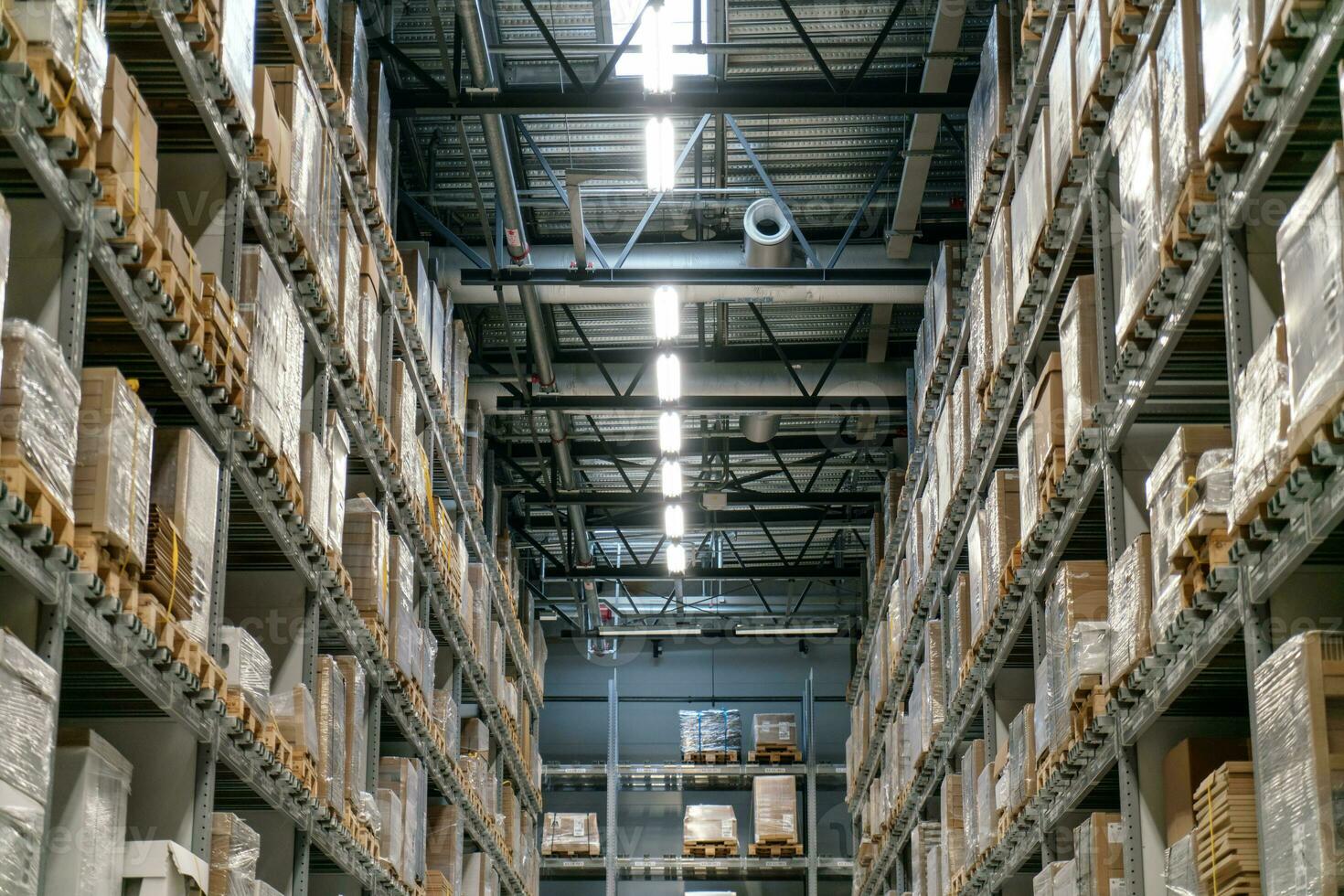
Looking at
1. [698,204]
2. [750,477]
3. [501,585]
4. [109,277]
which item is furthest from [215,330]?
[750,477]

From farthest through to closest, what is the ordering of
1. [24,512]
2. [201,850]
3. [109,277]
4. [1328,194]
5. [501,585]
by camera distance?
[501,585], [201,850], [109,277], [24,512], [1328,194]

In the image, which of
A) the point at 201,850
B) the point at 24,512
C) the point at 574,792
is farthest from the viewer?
the point at 574,792

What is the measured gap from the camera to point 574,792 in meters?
27.8

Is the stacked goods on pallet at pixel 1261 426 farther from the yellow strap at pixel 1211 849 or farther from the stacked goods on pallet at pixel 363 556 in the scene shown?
the stacked goods on pallet at pixel 363 556

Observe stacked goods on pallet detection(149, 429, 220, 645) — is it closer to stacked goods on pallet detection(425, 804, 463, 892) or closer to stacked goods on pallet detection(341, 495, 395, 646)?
stacked goods on pallet detection(341, 495, 395, 646)

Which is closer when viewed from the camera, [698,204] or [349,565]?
[349,565]

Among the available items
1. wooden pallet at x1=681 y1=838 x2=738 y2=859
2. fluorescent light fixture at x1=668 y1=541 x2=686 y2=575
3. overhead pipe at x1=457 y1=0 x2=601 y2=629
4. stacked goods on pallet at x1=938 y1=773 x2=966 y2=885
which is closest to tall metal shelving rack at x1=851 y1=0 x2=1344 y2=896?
stacked goods on pallet at x1=938 y1=773 x2=966 y2=885

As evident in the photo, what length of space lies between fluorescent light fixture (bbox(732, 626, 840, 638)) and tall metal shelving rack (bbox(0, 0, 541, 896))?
39.3 feet

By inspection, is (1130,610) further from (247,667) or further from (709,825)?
(709,825)

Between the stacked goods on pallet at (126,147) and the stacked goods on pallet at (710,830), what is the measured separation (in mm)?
18843

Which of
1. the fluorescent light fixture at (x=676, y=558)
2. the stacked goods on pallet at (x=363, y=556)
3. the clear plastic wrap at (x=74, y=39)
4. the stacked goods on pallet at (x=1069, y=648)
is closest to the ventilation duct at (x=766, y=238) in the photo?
the stacked goods on pallet at (x=363, y=556)

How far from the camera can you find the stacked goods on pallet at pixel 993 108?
10.9 m

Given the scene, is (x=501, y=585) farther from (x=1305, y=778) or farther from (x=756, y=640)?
(x=1305, y=778)

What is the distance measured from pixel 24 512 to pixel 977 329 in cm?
773
